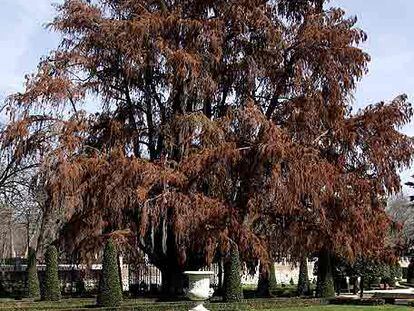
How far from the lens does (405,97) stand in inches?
1061

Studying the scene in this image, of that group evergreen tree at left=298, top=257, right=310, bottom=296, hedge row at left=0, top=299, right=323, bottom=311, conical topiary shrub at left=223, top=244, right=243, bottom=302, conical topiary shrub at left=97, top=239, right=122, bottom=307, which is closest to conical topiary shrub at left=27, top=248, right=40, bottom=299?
hedge row at left=0, top=299, right=323, bottom=311

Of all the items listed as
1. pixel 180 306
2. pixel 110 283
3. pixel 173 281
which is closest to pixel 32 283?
pixel 173 281

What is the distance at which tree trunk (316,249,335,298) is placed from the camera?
26453 mm

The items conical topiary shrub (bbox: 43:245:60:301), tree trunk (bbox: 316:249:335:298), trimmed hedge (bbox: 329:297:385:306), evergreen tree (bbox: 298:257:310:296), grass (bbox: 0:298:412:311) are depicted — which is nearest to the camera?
grass (bbox: 0:298:412:311)

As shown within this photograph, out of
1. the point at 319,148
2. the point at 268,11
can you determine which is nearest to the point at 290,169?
the point at 319,148

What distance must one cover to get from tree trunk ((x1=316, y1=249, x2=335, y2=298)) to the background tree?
4.4 inches

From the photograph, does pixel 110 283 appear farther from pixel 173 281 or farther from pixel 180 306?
pixel 173 281

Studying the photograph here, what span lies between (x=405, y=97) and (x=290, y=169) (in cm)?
649

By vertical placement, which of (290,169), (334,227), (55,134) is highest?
(55,134)

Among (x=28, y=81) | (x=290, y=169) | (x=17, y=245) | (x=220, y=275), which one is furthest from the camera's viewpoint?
(x=17, y=245)

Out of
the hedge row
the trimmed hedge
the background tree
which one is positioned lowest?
the trimmed hedge

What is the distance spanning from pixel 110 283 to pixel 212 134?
23.6ft

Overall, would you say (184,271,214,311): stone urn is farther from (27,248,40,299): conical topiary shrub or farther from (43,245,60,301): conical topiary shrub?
(27,248,40,299): conical topiary shrub

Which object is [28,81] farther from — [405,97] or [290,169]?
[405,97]
